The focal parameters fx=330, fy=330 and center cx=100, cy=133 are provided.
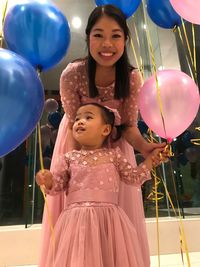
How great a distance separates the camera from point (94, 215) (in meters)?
1.04

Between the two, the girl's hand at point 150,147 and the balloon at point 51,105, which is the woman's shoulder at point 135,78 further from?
the balloon at point 51,105

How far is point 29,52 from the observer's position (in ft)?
3.91

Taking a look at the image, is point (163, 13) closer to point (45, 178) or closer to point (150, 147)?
point (150, 147)

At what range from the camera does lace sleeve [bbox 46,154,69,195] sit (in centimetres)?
110

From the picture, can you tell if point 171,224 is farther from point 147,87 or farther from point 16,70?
point 16,70

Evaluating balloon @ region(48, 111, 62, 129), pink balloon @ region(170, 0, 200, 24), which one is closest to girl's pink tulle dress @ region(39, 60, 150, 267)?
pink balloon @ region(170, 0, 200, 24)

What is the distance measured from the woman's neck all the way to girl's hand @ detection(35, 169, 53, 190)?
0.44 metres

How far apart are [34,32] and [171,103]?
56cm

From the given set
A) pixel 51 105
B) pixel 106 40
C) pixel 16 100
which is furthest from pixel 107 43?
pixel 51 105

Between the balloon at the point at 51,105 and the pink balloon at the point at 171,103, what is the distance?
1490 millimetres

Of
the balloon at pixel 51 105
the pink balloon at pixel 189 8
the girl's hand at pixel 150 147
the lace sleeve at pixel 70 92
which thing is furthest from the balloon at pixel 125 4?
the balloon at pixel 51 105

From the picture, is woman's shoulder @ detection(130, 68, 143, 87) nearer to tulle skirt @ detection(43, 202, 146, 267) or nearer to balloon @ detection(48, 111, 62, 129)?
tulle skirt @ detection(43, 202, 146, 267)

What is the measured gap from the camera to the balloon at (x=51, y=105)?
103 inches

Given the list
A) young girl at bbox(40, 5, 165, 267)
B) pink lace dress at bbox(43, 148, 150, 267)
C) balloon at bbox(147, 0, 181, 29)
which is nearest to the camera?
pink lace dress at bbox(43, 148, 150, 267)
